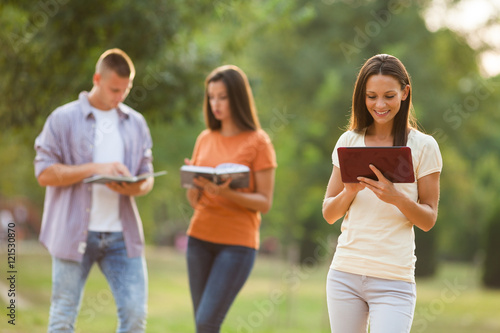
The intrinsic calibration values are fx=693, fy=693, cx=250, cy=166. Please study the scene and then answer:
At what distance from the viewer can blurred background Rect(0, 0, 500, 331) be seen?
758cm

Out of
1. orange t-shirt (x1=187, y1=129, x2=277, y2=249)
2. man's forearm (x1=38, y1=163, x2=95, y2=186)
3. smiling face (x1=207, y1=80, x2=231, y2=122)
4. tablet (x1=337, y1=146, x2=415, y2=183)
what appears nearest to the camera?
tablet (x1=337, y1=146, x2=415, y2=183)

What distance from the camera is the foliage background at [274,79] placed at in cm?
754

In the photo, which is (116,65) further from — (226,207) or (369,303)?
(369,303)

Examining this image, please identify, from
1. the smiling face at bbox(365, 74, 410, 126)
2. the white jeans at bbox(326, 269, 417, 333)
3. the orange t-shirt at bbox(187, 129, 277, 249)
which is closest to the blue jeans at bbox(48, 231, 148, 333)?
the orange t-shirt at bbox(187, 129, 277, 249)

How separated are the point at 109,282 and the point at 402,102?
213cm

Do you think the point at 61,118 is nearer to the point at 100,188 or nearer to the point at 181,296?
the point at 100,188

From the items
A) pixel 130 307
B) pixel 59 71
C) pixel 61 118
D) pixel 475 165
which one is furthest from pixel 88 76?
pixel 475 165

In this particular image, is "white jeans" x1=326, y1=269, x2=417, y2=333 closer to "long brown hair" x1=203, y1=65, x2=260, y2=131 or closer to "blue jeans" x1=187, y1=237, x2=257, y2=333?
"blue jeans" x1=187, y1=237, x2=257, y2=333

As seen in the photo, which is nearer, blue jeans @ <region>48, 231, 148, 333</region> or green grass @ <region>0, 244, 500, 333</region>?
blue jeans @ <region>48, 231, 148, 333</region>

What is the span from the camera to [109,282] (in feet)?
14.1

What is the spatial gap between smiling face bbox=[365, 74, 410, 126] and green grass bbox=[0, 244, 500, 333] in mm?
5848

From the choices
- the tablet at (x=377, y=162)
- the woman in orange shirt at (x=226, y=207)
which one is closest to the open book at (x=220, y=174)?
the woman in orange shirt at (x=226, y=207)

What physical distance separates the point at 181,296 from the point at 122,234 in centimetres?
1260

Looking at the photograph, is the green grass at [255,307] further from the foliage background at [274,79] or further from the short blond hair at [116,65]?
the short blond hair at [116,65]
